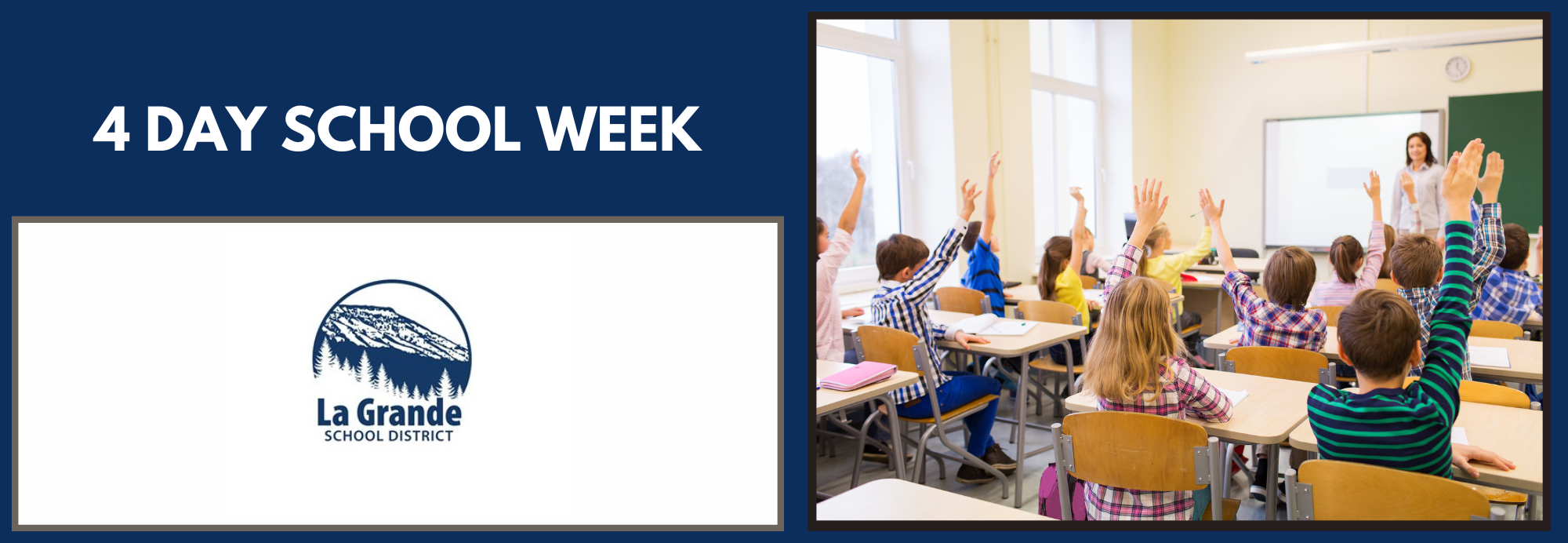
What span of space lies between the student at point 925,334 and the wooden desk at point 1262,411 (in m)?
0.80

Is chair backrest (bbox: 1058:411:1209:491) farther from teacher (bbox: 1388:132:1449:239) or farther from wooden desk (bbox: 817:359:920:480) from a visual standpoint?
teacher (bbox: 1388:132:1449:239)

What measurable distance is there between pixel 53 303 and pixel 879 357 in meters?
2.42

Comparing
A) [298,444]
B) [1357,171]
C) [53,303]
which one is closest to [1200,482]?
[298,444]

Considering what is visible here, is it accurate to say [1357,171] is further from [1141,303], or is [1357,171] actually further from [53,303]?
[53,303]

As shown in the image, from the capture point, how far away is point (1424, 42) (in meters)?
6.54

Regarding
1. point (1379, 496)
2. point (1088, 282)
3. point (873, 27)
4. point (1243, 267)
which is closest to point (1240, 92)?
point (1243, 267)

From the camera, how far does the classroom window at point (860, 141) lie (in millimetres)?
4523

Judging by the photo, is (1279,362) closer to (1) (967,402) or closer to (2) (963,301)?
(1) (967,402)

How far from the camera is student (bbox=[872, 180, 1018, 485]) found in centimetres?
335

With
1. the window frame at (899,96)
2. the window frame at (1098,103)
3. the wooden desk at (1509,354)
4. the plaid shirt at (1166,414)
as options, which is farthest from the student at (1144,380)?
the window frame at (1098,103)

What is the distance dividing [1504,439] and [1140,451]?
0.77 meters

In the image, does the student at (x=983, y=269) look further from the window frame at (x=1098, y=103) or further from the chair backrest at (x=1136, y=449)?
the window frame at (x=1098, y=103)

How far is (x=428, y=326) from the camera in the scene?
70.3 inches

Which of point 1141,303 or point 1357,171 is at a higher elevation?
point 1357,171
